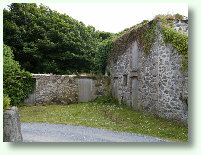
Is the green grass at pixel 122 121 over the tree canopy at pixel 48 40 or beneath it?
beneath

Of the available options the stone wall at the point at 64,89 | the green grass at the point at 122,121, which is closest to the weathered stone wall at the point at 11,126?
the green grass at the point at 122,121

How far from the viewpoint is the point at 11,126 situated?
4.86m

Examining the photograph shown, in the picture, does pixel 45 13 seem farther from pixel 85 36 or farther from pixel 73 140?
pixel 73 140

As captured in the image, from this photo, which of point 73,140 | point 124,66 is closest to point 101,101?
point 124,66

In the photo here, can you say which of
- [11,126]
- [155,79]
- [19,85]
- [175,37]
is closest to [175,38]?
[175,37]

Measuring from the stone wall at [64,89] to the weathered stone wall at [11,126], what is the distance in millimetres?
7268

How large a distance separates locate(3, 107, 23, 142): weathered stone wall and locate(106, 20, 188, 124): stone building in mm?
4990

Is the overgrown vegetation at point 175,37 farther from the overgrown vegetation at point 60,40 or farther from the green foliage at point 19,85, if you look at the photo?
the green foliage at point 19,85

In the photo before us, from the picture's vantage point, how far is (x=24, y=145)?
5.23 meters

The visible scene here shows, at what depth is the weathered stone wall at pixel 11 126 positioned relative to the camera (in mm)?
4836

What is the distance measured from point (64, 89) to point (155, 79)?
20.5 ft

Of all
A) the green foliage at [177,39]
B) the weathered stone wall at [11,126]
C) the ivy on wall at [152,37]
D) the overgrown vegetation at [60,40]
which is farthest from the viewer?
the overgrown vegetation at [60,40]

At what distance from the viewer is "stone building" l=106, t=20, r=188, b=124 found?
25.9ft

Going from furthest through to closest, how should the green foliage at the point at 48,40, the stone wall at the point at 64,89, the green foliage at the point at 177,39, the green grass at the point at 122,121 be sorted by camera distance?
the stone wall at the point at 64,89, the green foliage at the point at 48,40, the green foliage at the point at 177,39, the green grass at the point at 122,121
